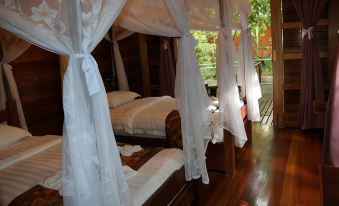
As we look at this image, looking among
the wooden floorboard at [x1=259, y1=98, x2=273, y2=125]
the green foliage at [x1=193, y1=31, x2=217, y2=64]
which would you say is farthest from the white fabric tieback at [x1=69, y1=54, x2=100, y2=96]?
the green foliage at [x1=193, y1=31, x2=217, y2=64]

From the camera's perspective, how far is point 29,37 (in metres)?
1.33

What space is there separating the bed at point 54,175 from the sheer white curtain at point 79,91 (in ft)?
1.23

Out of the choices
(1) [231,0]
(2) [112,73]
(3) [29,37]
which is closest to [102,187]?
(3) [29,37]

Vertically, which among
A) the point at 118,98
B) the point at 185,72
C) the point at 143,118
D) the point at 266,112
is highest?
the point at 185,72

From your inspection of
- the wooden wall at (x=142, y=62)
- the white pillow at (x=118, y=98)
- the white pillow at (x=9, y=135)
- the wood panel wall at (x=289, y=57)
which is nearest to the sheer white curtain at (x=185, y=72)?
the white pillow at (x=9, y=135)

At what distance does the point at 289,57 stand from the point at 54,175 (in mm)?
3861

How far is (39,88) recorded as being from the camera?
133 inches

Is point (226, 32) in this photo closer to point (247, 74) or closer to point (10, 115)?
point (247, 74)

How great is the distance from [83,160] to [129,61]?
3.69 metres

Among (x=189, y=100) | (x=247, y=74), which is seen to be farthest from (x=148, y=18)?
(x=247, y=74)

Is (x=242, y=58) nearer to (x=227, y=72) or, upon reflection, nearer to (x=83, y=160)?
(x=227, y=72)

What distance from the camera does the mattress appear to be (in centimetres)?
180

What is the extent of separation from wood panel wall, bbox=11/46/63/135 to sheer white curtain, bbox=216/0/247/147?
1947 mm

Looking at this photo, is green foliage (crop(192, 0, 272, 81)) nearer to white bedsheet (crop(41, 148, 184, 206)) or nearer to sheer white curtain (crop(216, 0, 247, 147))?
sheer white curtain (crop(216, 0, 247, 147))
